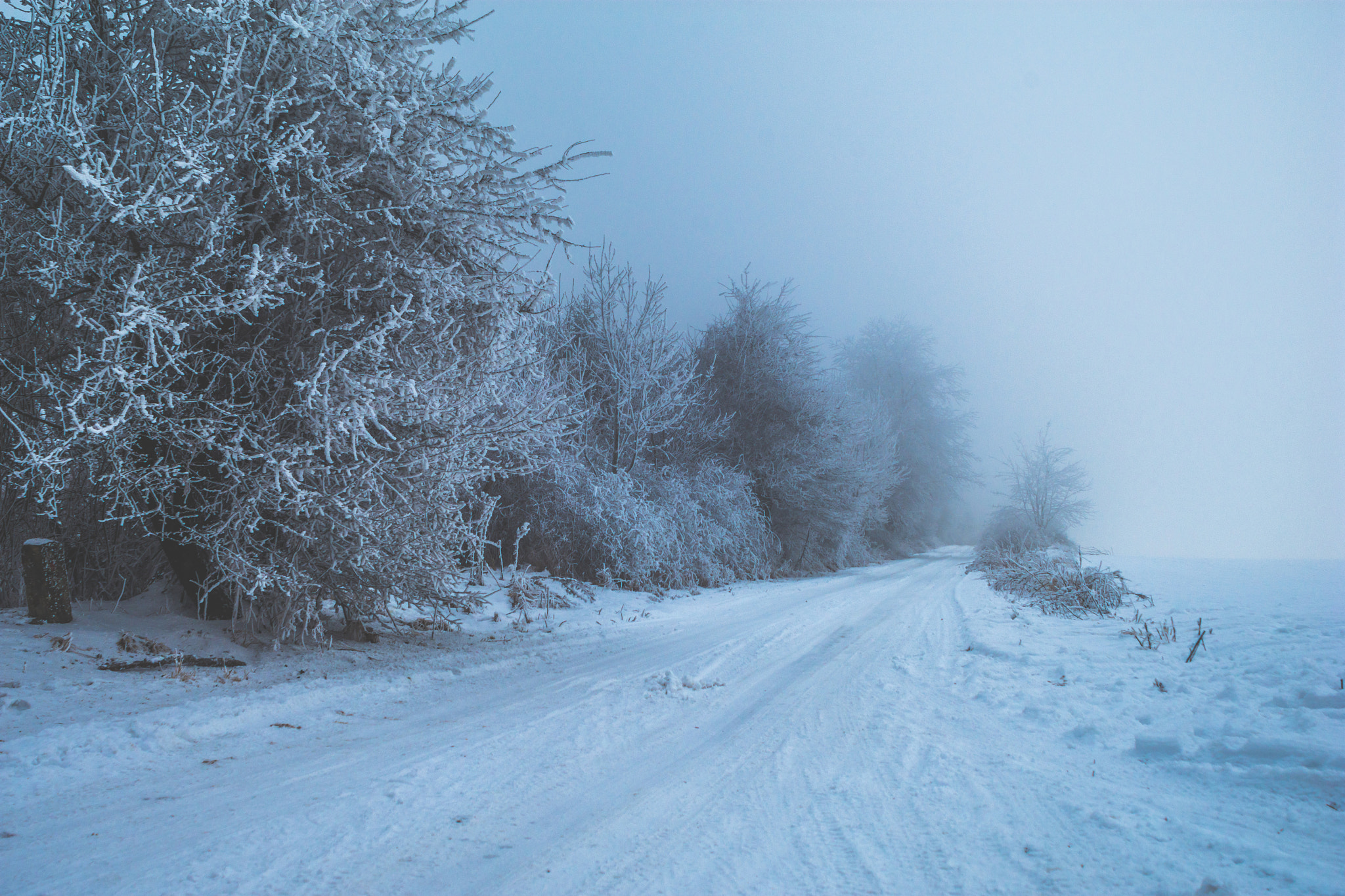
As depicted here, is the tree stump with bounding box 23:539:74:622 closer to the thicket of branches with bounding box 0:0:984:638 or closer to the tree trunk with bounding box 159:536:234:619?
the thicket of branches with bounding box 0:0:984:638

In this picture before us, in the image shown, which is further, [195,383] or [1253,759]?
[195,383]

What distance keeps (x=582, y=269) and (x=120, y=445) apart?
10926 mm

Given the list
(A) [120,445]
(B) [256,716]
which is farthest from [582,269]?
(B) [256,716]

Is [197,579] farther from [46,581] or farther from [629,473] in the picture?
[629,473]

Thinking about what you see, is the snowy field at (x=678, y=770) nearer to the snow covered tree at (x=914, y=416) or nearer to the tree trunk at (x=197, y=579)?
the tree trunk at (x=197, y=579)

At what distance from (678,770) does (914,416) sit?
1277 inches

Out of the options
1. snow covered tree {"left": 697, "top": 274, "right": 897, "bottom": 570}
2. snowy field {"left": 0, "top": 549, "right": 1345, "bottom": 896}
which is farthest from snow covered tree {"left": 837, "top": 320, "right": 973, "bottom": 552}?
snowy field {"left": 0, "top": 549, "right": 1345, "bottom": 896}

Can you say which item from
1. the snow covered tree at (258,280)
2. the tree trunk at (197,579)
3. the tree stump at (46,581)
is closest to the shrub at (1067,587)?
the snow covered tree at (258,280)

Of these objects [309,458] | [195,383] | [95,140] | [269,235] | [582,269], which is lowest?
[309,458]

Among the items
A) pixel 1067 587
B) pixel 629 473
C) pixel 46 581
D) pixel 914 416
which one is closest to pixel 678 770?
pixel 46 581

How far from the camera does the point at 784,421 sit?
17609 millimetres

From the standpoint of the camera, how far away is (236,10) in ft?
13.6

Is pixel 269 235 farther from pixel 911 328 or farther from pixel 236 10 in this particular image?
pixel 911 328

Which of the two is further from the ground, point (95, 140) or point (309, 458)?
point (95, 140)
